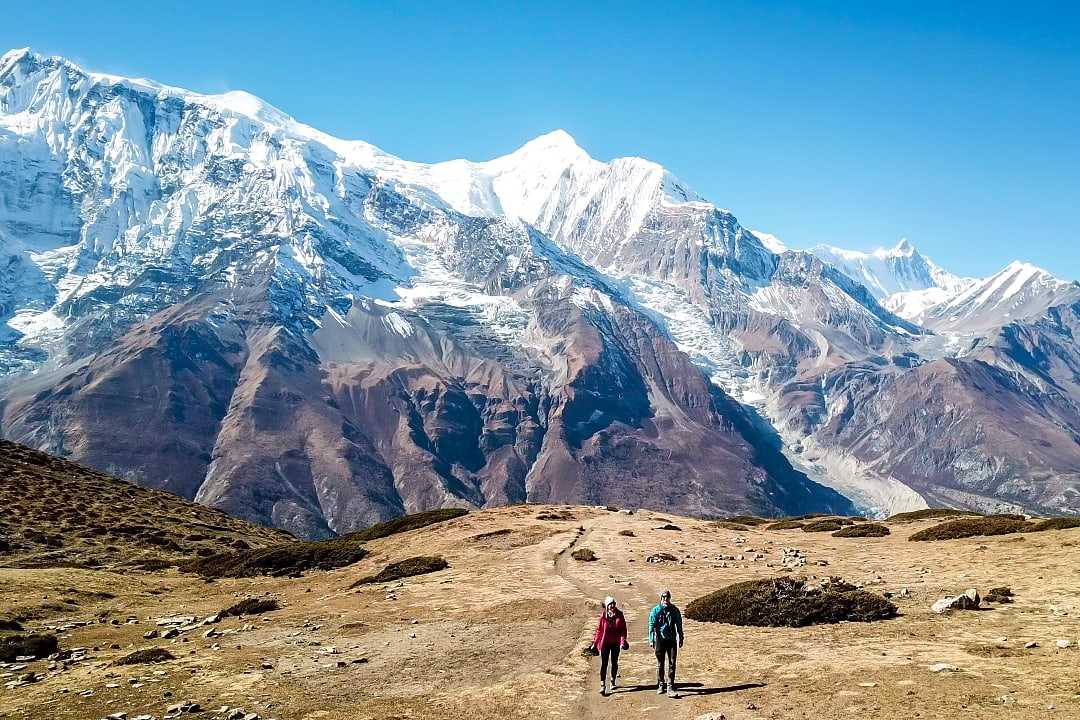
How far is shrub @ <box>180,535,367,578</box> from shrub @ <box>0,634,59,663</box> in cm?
2252

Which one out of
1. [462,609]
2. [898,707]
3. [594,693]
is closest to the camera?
[898,707]

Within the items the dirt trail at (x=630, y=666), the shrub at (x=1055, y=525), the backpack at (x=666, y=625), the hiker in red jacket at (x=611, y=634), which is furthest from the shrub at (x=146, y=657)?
the shrub at (x=1055, y=525)

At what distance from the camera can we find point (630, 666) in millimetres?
27469

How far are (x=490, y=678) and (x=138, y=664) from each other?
44.9 feet

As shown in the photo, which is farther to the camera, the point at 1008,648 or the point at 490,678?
the point at 490,678

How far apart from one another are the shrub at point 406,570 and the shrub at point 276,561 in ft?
27.6

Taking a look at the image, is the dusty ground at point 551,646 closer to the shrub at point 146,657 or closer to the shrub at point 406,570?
the shrub at point 146,657

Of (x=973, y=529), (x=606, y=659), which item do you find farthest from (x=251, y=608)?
(x=973, y=529)

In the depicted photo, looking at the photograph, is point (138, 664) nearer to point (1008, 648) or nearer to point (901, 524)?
point (1008, 648)

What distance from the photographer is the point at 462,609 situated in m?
37.3

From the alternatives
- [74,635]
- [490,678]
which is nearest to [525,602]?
[490,678]

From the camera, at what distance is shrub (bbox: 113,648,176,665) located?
28453 mm

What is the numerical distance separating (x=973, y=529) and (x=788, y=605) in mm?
26041

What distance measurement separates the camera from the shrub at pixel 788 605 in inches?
1217
